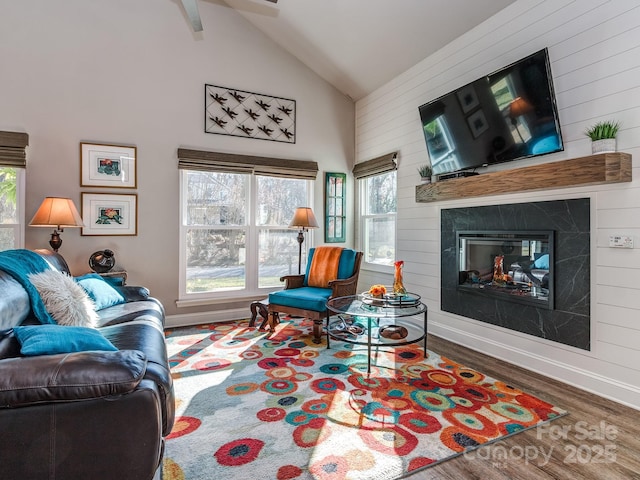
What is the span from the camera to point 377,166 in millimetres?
4703

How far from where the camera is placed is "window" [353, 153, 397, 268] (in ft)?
15.1

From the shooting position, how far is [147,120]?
4.07 metres

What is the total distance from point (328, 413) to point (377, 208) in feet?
10.6

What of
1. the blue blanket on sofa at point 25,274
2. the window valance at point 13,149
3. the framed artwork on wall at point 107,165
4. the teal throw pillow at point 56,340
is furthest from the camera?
the framed artwork on wall at point 107,165

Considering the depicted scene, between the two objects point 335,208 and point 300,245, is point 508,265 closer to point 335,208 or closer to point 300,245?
point 300,245

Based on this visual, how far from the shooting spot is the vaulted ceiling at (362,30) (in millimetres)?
3393

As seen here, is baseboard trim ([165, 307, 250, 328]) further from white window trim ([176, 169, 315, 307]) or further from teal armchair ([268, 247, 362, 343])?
teal armchair ([268, 247, 362, 343])

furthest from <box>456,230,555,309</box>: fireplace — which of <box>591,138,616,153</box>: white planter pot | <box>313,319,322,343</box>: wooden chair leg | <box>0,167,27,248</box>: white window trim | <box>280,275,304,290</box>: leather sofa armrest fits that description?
<box>0,167,27,248</box>: white window trim

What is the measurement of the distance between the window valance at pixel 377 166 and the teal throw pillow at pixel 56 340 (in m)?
3.71

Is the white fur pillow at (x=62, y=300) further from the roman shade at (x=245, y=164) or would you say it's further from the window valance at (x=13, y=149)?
the roman shade at (x=245, y=164)

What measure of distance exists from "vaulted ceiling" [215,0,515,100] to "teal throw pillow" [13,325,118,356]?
307 cm

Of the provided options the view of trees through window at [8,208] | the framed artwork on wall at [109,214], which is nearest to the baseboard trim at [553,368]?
the framed artwork on wall at [109,214]

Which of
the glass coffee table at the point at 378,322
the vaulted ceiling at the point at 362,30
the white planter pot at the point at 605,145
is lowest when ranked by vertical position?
the glass coffee table at the point at 378,322

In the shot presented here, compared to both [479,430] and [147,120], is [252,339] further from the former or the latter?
[147,120]
